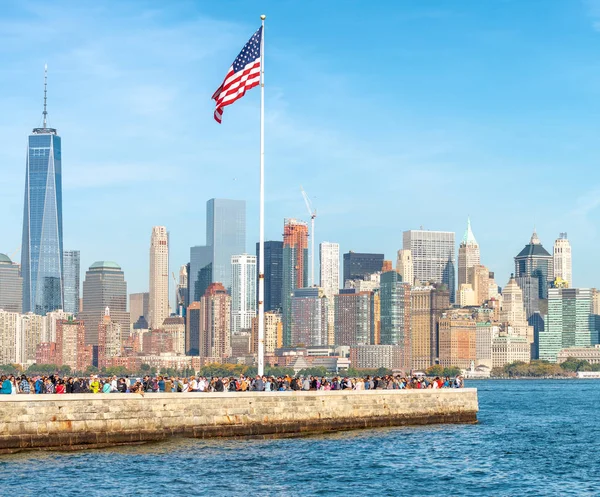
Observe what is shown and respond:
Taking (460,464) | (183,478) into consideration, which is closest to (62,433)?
(183,478)

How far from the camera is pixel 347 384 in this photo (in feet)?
208

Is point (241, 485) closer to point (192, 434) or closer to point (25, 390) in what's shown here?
point (192, 434)

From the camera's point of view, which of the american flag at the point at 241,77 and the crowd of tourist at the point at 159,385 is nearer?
the crowd of tourist at the point at 159,385

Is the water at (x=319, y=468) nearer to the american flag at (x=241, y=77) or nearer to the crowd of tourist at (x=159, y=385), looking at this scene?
the crowd of tourist at (x=159, y=385)

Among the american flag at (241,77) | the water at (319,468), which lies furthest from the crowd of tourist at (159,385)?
the american flag at (241,77)

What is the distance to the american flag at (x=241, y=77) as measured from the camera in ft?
187

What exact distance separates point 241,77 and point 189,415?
1670 centimetres

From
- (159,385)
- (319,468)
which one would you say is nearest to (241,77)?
(159,385)

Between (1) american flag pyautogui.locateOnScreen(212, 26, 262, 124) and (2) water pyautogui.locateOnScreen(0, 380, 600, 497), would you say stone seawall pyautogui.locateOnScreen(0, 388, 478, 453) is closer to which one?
(2) water pyautogui.locateOnScreen(0, 380, 600, 497)

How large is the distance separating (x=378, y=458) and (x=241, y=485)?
9.49 metres

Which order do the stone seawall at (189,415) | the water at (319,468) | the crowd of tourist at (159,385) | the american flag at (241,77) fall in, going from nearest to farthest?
the water at (319,468) → the stone seawall at (189,415) → the crowd of tourist at (159,385) → the american flag at (241,77)

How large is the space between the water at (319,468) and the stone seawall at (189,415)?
88 centimetres

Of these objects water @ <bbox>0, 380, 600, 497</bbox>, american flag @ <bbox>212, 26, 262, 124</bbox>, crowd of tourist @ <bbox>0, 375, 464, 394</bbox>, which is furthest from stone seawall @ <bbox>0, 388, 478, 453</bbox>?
american flag @ <bbox>212, 26, 262, 124</bbox>

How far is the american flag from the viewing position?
5700 centimetres
